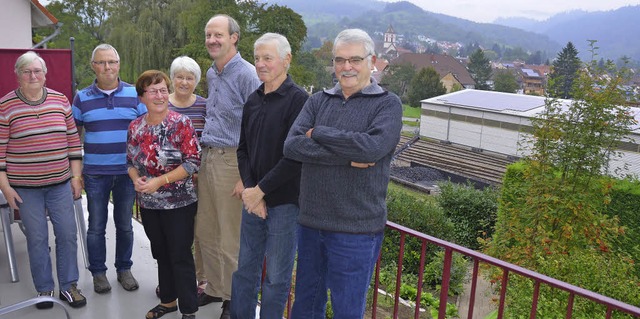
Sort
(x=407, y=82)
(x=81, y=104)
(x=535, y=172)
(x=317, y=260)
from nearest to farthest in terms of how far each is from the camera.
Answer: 1. (x=317, y=260)
2. (x=81, y=104)
3. (x=535, y=172)
4. (x=407, y=82)

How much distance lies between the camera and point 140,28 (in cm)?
2225

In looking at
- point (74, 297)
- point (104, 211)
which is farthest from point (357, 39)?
point (74, 297)

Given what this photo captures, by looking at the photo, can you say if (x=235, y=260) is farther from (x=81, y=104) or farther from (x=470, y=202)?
(x=470, y=202)

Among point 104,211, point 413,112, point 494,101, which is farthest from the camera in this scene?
point 413,112

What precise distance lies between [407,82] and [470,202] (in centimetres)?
4266

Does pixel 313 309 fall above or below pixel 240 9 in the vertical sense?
below

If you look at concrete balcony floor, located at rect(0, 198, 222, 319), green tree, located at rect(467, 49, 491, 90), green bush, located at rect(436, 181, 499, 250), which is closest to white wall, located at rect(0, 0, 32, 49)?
concrete balcony floor, located at rect(0, 198, 222, 319)

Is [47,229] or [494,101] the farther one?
[494,101]

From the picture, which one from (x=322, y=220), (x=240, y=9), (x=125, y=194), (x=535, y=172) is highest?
(x=240, y=9)

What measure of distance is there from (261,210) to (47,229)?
1427mm

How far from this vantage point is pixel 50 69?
358 centimetres

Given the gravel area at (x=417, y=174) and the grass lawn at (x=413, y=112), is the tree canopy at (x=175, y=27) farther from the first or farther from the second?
the grass lawn at (x=413, y=112)

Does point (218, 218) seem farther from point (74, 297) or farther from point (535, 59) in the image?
point (535, 59)

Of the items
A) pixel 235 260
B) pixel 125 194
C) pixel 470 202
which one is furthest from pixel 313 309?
pixel 470 202
